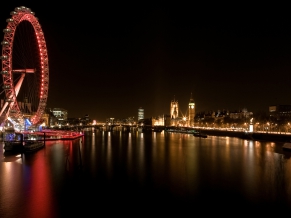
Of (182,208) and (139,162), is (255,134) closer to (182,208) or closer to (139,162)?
(139,162)

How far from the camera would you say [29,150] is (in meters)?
23.0

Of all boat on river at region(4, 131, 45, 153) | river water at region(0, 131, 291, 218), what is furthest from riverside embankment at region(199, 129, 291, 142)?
boat on river at region(4, 131, 45, 153)

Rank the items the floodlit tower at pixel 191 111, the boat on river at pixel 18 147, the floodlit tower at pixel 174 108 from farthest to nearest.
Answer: the floodlit tower at pixel 174 108, the floodlit tower at pixel 191 111, the boat on river at pixel 18 147

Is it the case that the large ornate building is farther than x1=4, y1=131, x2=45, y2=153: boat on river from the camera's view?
Yes

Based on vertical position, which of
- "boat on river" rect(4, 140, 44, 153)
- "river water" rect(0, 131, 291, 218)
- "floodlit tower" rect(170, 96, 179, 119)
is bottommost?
"river water" rect(0, 131, 291, 218)

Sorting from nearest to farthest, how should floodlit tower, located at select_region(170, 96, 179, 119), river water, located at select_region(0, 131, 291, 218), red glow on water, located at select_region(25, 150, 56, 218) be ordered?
red glow on water, located at select_region(25, 150, 56, 218)
river water, located at select_region(0, 131, 291, 218)
floodlit tower, located at select_region(170, 96, 179, 119)

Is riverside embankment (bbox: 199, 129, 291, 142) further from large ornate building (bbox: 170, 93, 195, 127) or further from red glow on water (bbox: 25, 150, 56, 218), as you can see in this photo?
large ornate building (bbox: 170, 93, 195, 127)

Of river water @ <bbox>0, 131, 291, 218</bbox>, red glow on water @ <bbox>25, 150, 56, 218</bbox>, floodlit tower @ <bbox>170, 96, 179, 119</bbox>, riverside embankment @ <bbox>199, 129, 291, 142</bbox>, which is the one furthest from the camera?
floodlit tower @ <bbox>170, 96, 179, 119</bbox>

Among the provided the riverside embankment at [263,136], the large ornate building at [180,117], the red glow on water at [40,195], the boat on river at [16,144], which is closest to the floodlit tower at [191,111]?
the large ornate building at [180,117]

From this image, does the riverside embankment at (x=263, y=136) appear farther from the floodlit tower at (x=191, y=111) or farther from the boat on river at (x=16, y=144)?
the floodlit tower at (x=191, y=111)

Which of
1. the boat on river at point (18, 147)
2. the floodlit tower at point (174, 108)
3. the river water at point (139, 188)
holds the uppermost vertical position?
the floodlit tower at point (174, 108)

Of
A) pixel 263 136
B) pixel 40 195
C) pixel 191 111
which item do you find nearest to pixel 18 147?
pixel 40 195

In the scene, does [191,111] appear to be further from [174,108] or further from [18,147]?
[18,147]

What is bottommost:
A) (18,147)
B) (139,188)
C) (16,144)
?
(139,188)
